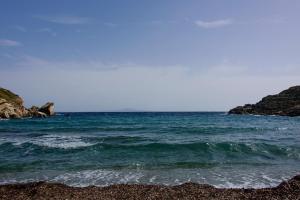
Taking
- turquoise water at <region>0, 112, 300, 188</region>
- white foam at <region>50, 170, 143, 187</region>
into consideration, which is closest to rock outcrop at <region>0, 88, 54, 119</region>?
turquoise water at <region>0, 112, 300, 188</region>

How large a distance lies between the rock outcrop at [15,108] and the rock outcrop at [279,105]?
6616 centimetres

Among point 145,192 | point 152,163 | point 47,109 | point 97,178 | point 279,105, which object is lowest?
point 97,178

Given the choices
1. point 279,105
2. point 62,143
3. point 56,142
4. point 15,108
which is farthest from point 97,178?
point 279,105

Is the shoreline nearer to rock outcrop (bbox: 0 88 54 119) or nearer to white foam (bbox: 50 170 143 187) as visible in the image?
white foam (bbox: 50 170 143 187)

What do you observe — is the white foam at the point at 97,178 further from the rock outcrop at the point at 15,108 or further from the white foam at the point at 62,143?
the rock outcrop at the point at 15,108

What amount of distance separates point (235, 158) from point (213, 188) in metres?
8.64

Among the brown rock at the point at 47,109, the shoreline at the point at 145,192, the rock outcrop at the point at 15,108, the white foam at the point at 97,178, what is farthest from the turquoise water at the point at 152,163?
the brown rock at the point at 47,109

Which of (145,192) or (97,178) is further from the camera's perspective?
(97,178)

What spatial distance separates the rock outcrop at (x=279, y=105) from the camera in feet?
338

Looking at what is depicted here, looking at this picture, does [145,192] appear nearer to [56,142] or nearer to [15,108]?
[56,142]

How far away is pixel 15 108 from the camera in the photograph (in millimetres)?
97875

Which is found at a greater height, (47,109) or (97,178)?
(47,109)

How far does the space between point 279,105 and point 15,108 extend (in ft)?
257

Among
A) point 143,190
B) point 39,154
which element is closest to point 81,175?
point 143,190
